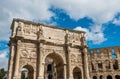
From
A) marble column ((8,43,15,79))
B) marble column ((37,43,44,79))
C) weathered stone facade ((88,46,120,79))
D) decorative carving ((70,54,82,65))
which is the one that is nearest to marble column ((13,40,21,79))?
marble column ((8,43,15,79))

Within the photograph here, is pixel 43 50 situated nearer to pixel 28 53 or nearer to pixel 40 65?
pixel 28 53

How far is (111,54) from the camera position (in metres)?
36.0

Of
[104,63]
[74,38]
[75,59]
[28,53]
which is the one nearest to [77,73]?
[75,59]

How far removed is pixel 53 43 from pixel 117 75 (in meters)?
20.7

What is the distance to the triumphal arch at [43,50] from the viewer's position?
18.4m

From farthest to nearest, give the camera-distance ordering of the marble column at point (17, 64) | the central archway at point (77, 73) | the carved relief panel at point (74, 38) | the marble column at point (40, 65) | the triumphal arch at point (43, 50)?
the carved relief panel at point (74, 38), the central archway at point (77, 73), the triumphal arch at point (43, 50), the marble column at point (40, 65), the marble column at point (17, 64)

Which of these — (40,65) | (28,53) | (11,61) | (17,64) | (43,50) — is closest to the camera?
(17,64)

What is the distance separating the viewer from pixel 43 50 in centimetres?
1983

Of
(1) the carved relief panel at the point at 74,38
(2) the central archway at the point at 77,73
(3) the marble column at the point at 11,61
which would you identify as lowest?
(2) the central archway at the point at 77,73

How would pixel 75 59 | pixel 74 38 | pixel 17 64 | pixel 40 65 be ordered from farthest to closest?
pixel 74 38
pixel 75 59
pixel 40 65
pixel 17 64

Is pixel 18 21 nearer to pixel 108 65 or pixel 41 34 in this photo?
pixel 41 34

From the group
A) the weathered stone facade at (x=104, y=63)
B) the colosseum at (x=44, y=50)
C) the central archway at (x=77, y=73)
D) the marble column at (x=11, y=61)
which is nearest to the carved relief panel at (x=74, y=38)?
the colosseum at (x=44, y=50)

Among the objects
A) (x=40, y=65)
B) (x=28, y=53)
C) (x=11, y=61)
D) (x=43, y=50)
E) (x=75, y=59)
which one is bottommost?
(x=40, y=65)

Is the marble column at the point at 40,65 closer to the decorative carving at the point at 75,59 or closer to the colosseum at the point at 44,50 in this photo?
the colosseum at the point at 44,50
